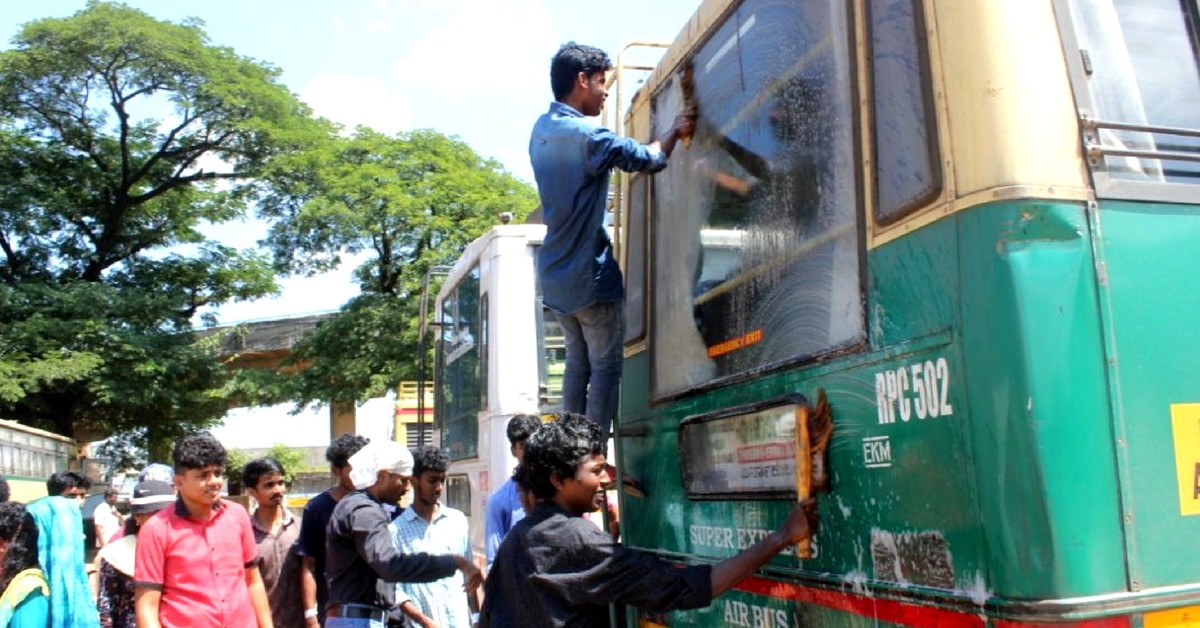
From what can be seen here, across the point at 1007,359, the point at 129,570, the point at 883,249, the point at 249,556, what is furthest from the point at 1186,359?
the point at 129,570

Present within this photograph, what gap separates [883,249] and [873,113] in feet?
1.09

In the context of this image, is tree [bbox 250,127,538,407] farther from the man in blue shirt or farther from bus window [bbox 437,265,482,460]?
the man in blue shirt

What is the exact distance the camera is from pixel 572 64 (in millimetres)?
4086

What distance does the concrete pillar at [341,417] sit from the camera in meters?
22.6

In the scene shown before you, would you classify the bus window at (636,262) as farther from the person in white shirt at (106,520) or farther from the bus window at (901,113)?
the person in white shirt at (106,520)

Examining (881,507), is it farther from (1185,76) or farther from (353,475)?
(353,475)

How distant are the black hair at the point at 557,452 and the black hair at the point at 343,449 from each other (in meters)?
2.99

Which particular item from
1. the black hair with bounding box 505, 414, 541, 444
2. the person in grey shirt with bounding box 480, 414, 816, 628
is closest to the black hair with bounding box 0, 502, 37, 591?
the black hair with bounding box 505, 414, 541, 444

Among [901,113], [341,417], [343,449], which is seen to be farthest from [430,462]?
[341,417]

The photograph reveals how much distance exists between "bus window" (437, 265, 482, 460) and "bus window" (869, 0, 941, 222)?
594cm

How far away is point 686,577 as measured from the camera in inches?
110

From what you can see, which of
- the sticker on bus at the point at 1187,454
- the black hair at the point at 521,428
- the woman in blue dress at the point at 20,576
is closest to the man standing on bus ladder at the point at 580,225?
the black hair at the point at 521,428

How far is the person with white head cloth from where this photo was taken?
15.0 feet

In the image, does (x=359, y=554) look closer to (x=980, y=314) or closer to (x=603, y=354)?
(x=603, y=354)
